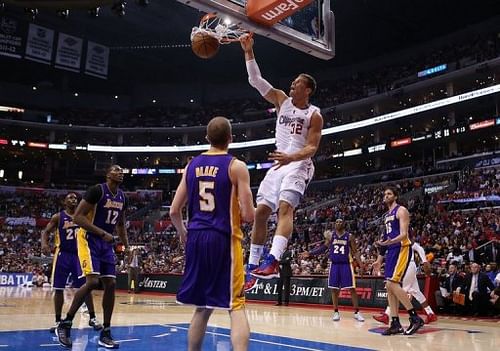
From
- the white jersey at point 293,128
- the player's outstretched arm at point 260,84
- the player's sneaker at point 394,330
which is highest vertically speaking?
the player's outstretched arm at point 260,84

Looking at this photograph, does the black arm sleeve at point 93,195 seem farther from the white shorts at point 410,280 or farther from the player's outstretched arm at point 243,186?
the white shorts at point 410,280

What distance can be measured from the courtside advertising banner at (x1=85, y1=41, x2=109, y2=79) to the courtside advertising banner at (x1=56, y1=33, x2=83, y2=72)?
39.3 inches

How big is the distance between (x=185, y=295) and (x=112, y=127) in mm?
45980

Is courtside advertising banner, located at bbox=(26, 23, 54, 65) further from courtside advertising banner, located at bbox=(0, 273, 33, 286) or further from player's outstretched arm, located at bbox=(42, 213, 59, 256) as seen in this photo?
player's outstretched arm, located at bbox=(42, 213, 59, 256)

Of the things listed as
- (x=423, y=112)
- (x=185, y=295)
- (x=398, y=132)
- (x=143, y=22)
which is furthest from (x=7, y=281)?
(x=398, y=132)

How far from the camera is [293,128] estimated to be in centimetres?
503

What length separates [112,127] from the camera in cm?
4731

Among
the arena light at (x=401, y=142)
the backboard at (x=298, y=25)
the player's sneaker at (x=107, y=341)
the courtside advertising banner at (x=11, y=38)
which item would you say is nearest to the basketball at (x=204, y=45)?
the backboard at (x=298, y=25)

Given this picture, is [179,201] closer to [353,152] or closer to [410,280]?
[410,280]

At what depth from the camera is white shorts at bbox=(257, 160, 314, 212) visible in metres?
4.80

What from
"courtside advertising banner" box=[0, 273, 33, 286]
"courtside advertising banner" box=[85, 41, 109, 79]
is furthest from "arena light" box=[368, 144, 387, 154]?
"courtside advertising banner" box=[0, 273, 33, 286]

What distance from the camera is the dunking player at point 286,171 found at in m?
4.59

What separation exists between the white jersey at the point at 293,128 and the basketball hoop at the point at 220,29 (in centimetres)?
141

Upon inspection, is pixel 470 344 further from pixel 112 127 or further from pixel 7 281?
pixel 112 127
